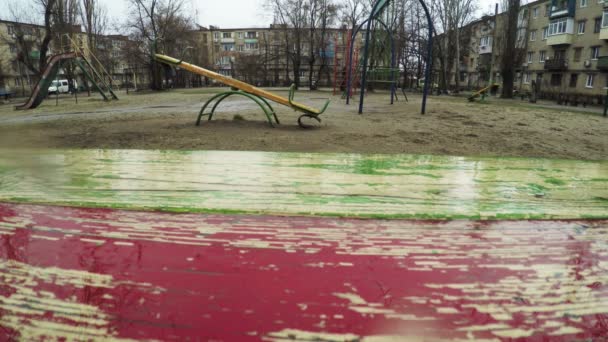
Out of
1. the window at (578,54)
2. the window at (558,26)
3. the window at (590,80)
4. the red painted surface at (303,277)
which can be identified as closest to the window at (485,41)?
the window at (558,26)

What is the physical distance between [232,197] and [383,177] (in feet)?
2.90

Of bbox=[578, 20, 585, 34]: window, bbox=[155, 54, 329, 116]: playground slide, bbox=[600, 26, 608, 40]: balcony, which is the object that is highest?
bbox=[578, 20, 585, 34]: window

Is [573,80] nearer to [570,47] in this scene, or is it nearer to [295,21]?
[570,47]

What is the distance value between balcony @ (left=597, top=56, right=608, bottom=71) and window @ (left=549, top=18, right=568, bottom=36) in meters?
6.00

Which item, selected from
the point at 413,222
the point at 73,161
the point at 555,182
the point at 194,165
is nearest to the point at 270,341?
the point at 413,222

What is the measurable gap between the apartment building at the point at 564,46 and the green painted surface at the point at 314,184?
72.1 feet

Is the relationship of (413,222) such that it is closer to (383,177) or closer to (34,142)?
(383,177)

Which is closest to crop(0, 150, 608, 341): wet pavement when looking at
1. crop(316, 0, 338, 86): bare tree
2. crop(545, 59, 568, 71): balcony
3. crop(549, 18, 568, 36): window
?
crop(316, 0, 338, 86): bare tree

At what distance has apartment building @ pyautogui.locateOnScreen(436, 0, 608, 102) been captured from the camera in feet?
81.2

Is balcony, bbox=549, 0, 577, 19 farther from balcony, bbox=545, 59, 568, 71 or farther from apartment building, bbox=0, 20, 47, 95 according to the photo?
apartment building, bbox=0, 20, 47, 95

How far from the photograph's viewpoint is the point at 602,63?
23188 millimetres

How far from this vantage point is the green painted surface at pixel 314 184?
1.36 meters

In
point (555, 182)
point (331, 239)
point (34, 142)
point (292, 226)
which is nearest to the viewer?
point (331, 239)

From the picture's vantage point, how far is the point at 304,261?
89cm
